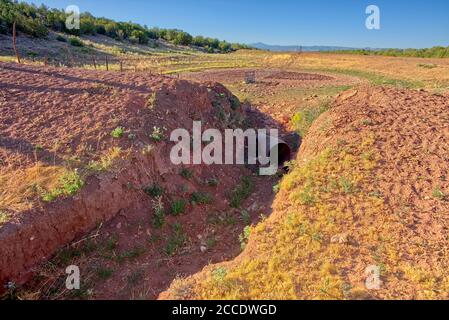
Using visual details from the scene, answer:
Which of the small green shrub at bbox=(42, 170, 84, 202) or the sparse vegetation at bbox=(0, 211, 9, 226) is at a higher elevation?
the small green shrub at bbox=(42, 170, 84, 202)

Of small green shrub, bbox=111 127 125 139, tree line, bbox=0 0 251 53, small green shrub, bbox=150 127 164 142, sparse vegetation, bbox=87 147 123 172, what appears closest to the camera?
sparse vegetation, bbox=87 147 123 172

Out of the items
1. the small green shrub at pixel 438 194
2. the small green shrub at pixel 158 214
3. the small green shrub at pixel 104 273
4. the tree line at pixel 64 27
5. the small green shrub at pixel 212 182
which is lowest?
the small green shrub at pixel 104 273

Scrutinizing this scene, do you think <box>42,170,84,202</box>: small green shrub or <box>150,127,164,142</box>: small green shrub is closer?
<box>42,170,84,202</box>: small green shrub

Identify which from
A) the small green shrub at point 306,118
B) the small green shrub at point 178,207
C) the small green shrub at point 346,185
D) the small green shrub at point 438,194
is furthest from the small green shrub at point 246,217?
the small green shrub at point 306,118

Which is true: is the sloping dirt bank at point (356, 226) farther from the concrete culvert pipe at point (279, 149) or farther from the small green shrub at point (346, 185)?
the concrete culvert pipe at point (279, 149)

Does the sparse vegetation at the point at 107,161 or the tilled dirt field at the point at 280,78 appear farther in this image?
the tilled dirt field at the point at 280,78

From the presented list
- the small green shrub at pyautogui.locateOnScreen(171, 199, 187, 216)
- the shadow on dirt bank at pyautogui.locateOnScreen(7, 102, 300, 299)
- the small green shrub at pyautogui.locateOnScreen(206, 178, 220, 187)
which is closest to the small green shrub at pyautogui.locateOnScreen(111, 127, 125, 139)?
the shadow on dirt bank at pyautogui.locateOnScreen(7, 102, 300, 299)

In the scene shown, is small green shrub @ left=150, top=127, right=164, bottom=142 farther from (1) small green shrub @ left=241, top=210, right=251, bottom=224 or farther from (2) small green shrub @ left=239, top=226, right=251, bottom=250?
(2) small green shrub @ left=239, top=226, right=251, bottom=250
